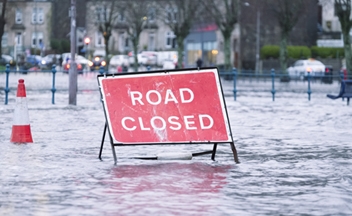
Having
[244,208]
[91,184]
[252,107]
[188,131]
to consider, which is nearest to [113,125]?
[188,131]

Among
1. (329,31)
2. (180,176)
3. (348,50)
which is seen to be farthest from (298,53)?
(180,176)

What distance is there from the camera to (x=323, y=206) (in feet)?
30.6

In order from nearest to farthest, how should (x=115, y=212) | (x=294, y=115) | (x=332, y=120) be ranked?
(x=115, y=212)
(x=332, y=120)
(x=294, y=115)

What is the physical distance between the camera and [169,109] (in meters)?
13.4

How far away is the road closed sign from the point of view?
13289 millimetres

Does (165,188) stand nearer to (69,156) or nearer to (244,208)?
(244,208)

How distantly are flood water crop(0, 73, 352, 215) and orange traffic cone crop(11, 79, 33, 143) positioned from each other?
171mm

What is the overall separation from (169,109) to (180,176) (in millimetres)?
1840

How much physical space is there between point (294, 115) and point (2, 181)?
16.3m

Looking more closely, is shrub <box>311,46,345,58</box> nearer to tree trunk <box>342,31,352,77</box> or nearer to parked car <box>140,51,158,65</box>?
parked car <box>140,51,158,65</box>

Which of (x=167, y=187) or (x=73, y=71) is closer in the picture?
(x=167, y=187)

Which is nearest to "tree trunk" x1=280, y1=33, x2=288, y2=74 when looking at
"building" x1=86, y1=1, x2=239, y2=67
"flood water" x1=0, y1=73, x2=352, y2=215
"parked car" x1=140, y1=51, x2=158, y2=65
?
"building" x1=86, y1=1, x2=239, y2=67

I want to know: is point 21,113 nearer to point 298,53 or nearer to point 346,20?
point 346,20

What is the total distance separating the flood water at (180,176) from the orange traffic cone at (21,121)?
171 millimetres
